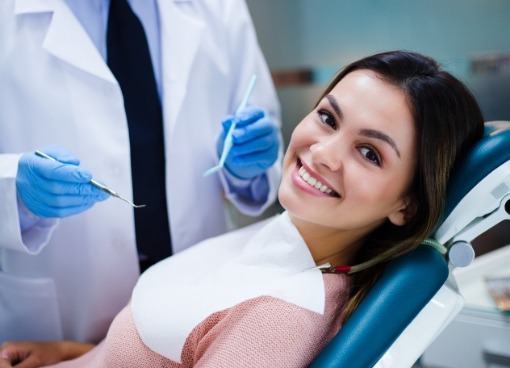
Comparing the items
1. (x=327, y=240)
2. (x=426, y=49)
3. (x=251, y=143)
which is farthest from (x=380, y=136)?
(x=426, y=49)

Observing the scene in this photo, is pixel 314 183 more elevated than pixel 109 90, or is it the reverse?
pixel 109 90

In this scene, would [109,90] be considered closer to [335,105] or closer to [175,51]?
[175,51]

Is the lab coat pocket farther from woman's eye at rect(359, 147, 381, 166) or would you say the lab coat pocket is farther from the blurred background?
the blurred background

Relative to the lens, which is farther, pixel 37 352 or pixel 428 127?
pixel 37 352

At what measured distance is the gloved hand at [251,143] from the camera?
4.38 ft

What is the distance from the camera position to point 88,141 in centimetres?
126

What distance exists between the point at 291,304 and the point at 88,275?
0.62 m

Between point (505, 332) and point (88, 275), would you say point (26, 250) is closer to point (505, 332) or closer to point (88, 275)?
point (88, 275)

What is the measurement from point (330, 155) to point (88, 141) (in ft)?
2.09

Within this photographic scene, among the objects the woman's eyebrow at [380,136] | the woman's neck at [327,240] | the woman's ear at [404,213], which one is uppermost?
the woman's eyebrow at [380,136]

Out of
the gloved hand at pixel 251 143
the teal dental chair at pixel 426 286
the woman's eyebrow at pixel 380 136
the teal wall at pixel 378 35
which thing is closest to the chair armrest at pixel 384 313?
the teal dental chair at pixel 426 286

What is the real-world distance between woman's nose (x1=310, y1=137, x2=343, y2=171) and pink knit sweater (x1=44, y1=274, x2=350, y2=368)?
256mm

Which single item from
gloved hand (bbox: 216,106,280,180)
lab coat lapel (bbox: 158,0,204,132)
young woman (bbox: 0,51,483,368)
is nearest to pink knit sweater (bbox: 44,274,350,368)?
young woman (bbox: 0,51,483,368)

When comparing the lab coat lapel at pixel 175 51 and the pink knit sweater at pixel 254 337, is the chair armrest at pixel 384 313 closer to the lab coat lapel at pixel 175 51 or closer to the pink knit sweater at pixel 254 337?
the pink knit sweater at pixel 254 337
